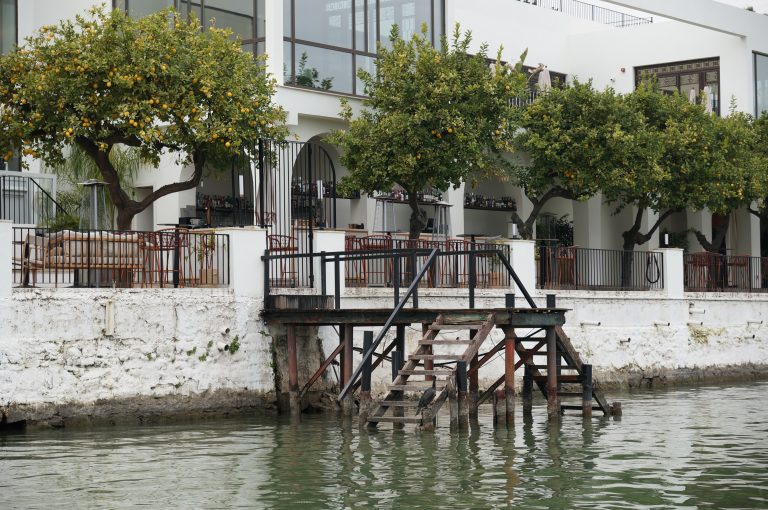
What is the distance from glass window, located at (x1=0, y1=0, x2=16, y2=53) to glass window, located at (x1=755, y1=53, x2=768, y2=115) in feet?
64.8

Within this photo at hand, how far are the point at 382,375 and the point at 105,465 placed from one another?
8.25 m

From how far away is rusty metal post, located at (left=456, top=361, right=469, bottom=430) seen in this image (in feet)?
60.6

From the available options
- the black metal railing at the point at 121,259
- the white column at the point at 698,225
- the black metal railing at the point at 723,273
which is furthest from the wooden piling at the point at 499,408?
the white column at the point at 698,225

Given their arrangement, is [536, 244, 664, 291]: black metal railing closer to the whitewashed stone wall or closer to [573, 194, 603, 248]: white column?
[573, 194, 603, 248]: white column

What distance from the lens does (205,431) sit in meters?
19.1

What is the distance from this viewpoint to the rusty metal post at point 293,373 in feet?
70.2

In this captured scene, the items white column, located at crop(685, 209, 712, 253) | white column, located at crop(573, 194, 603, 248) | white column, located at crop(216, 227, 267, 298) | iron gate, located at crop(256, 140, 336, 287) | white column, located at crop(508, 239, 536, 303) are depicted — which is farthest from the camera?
white column, located at crop(685, 209, 712, 253)

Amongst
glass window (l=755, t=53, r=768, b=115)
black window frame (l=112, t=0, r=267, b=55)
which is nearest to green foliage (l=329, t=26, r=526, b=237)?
black window frame (l=112, t=0, r=267, b=55)

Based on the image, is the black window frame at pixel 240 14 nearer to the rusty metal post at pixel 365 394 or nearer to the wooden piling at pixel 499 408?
the wooden piling at pixel 499 408

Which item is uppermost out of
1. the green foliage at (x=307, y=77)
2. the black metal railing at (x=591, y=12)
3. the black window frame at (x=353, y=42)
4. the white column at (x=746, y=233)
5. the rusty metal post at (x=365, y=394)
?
the black metal railing at (x=591, y=12)

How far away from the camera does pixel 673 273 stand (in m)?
30.6

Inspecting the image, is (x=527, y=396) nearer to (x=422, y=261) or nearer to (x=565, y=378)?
(x=565, y=378)

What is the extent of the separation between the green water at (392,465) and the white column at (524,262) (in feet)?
19.1

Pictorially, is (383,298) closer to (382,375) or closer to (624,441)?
(382,375)
